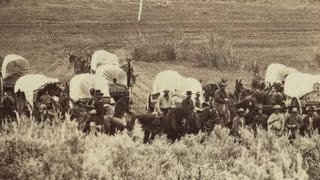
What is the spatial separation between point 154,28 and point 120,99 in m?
23.5

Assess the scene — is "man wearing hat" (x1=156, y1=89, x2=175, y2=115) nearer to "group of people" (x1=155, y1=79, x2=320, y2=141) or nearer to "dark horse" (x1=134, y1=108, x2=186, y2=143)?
"group of people" (x1=155, y1=79, x2=320, y2=141)

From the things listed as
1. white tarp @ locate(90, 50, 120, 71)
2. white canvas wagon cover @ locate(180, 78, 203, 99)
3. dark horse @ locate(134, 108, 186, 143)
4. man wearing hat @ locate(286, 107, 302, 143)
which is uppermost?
white tarp @ locate(90, 50, 120, 71)

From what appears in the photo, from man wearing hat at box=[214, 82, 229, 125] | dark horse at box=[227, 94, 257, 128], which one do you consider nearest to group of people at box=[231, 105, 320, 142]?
dark horse at box=[227, 94, 257, 128]

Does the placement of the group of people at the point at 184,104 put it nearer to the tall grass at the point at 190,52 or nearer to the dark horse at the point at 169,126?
the dark horse at the point at 169,126

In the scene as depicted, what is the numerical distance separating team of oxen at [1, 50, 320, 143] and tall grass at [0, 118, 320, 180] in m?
1.29

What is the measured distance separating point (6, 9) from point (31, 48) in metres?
4.97

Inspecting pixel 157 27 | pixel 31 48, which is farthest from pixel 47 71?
pixel 157 27

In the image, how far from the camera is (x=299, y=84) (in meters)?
19.8

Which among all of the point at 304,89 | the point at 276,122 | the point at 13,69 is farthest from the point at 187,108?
the point at 13,69

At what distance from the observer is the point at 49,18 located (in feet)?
132

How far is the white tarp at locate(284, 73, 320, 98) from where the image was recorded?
63.6ft

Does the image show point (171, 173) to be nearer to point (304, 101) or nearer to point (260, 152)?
point (260, 152)

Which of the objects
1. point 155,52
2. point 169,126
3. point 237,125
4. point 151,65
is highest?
point 155,52

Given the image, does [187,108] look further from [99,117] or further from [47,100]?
[47,100]
